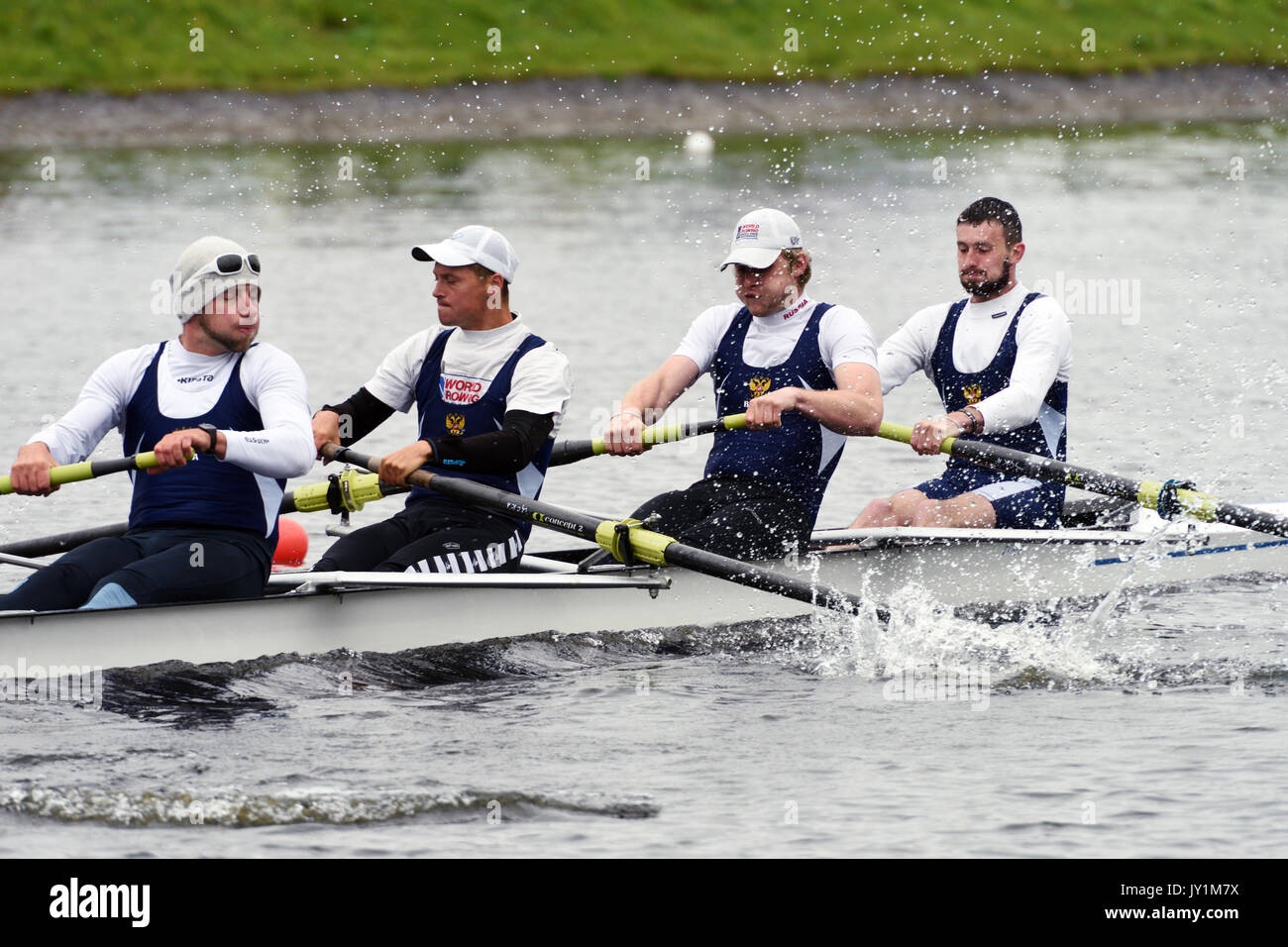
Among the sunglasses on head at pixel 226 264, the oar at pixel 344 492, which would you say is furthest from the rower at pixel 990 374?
the sunglasses on head at pixel 226 264

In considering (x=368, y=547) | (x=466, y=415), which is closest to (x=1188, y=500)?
(x=466, y=415)

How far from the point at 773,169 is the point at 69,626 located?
3261 cm

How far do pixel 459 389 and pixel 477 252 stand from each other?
642 millimetres

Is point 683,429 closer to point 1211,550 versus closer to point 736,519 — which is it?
point 736,519

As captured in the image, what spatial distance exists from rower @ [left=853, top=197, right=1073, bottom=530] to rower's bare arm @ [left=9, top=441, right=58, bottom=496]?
13.1 ft

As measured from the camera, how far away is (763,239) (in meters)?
8.72

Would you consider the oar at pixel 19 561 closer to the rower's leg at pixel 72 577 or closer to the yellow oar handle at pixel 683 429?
the rower's leg at pixel 72 577

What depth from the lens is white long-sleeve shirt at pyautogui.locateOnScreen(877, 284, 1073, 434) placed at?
30.1ft

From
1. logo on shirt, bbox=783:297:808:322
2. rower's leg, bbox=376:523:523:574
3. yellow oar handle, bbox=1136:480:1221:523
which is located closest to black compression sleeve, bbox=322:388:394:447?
rower's leg, bbox=376:523:523:574

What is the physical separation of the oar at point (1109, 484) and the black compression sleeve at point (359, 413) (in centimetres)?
237

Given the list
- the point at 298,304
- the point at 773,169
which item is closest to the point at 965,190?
the point at 773,169

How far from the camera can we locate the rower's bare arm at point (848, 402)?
8.48 meters

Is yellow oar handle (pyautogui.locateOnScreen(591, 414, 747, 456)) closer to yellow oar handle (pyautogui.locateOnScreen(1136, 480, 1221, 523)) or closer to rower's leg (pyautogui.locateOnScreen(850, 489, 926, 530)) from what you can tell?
rower's leg (pyautogui.locateOnScreen(850, 489, 926, 530))

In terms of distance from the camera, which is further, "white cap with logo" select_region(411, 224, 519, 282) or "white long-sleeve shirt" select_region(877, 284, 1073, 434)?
"white long-sleeve shirt" select_region(877, 284, 1073, 434)
